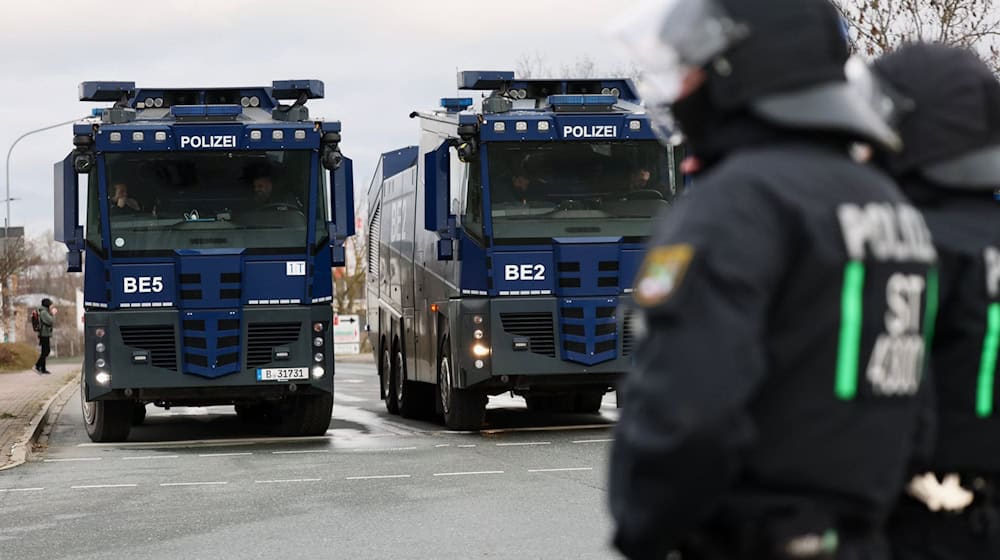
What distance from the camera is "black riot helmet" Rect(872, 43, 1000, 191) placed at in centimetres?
366

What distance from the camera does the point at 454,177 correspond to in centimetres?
1819

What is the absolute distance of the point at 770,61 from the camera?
10.2 ft

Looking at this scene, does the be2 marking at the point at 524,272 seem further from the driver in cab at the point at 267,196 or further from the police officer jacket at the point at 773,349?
the police officer jacket at the point at 773,349

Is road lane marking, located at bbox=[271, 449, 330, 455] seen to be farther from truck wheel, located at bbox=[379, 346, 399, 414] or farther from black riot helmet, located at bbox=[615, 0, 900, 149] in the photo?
black riot helmet, located at bbox=[615, 0, 900, 149]

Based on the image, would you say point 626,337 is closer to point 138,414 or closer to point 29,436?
point 29,436

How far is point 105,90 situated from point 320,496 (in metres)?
7.66

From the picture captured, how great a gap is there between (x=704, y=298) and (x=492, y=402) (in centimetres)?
2506

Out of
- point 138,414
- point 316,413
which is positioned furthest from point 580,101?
point 138,414

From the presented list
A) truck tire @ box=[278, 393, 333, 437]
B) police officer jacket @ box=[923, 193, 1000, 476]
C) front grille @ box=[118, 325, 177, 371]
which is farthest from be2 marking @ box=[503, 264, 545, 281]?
police officer jacket @ box=[923, 193, 1000, 476]

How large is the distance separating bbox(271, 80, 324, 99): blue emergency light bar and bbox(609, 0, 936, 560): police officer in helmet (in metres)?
15.5

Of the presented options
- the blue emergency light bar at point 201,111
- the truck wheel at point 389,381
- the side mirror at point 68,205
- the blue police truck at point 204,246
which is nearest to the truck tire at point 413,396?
the truck wheel at point 389,381

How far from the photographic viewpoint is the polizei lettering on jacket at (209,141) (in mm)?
17953

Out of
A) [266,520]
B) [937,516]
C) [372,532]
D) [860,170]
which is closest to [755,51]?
[860,170]

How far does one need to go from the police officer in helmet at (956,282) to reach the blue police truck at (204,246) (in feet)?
48.3
